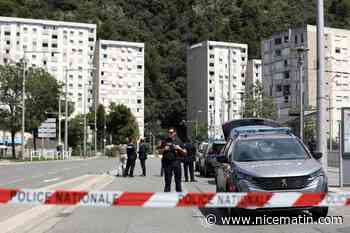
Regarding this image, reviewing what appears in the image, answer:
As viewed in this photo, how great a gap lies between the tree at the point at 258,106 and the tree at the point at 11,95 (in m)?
25.0

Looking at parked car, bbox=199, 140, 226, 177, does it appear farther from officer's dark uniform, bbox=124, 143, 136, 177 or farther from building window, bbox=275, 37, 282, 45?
building window, bbox=275, 37, 282, 45

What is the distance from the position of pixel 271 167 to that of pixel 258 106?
5164 cm

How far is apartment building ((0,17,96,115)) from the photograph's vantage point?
141500 millimetres

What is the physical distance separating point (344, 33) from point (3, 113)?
196 feet

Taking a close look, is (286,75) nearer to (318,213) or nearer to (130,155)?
(130,155)

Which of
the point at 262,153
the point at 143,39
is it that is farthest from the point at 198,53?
the point at 262,153

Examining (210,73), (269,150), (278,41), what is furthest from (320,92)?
(210,73)

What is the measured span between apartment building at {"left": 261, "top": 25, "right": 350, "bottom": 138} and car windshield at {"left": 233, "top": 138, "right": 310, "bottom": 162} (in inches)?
3335

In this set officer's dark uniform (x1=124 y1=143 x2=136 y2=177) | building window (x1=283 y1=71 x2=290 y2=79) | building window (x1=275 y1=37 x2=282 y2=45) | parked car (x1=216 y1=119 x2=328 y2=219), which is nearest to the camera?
parked car (x1=216 y1=119 x2=328 y2=219)

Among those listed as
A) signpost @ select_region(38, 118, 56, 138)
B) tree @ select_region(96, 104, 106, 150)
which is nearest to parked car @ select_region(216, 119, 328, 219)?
signpost @ select_region(38, 118, 56, 138)

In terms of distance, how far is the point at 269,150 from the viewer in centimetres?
1383

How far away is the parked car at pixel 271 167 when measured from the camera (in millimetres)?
11945

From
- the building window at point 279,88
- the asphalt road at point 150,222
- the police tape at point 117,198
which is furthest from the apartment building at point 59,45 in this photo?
the police tape at point 117,198

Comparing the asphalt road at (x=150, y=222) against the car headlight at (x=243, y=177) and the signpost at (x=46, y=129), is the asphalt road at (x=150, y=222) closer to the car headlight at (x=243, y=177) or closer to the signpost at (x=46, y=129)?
the car headlight at (x=243, y=177)
